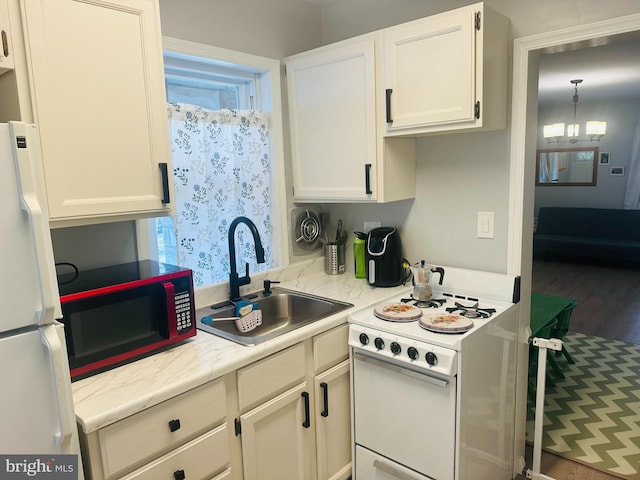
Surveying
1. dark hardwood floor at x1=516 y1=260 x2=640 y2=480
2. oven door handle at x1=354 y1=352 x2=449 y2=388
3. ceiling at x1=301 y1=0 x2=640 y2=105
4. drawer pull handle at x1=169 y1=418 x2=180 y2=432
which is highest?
ceiling at x1=301 y1=0 x2=640 y2=105

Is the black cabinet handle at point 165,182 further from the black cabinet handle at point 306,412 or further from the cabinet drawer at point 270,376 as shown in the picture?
the black cabinet handle at point 306,412

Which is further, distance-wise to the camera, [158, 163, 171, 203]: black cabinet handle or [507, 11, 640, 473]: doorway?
[507, 11, 640, 473]: doorway

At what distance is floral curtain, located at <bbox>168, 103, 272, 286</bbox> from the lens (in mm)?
2168

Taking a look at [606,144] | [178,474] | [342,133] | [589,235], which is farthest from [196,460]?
[606,144]

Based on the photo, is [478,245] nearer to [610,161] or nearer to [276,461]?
[276,461]

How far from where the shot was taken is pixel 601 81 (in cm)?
528

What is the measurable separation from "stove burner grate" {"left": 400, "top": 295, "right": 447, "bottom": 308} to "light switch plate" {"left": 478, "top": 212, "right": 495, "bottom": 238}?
1.24 feet

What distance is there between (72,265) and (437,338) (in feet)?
4.55

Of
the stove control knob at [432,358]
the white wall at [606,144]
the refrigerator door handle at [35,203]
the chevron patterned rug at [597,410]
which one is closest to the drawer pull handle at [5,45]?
the refrigerator door handle at [35,203]

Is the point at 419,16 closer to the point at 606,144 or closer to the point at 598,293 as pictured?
the point at 598,293

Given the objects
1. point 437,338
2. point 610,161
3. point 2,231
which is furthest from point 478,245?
point 610,161

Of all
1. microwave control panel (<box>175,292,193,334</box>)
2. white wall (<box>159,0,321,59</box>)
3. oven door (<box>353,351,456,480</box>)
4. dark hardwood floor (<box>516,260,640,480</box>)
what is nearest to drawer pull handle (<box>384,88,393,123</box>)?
white wall (<box>159,0,321,59</box>)

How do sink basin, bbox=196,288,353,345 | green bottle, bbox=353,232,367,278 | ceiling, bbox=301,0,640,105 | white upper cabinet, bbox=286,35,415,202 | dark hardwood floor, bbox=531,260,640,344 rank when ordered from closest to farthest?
sink basin, bbox=196,288,353,345, white upper cabinet, bbox=286,35,415,202, green bottle, bbox=353,232,367,278, ceiling, bbox=301,0,640,105, dark hardwood floor, bbox=531,260,640,344

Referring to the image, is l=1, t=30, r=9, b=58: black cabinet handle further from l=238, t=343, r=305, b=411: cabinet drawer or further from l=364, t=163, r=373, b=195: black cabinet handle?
l=364, t=163, r=373, b=195: black cabinet handle
